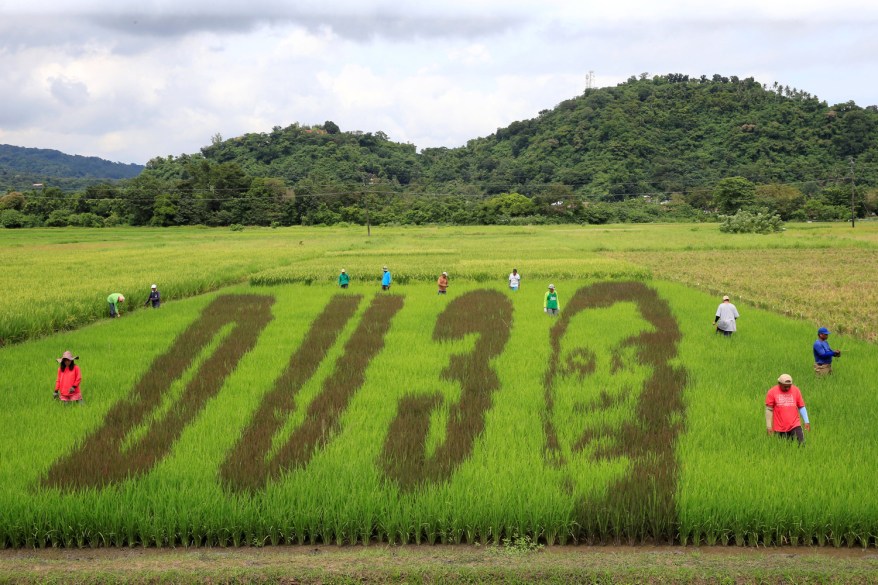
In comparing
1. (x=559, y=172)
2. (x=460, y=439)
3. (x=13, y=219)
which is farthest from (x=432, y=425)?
(x=559, y=172)

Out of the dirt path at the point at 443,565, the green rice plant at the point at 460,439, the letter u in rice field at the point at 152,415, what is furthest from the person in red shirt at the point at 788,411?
the letter u in rice field at the point at 152,415

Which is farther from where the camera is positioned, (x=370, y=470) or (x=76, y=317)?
(x=76, y=317)

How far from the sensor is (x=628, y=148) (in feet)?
343

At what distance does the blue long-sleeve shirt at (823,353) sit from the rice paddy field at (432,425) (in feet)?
1.49

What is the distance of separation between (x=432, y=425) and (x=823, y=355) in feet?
20.8

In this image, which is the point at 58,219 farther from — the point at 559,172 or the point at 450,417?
the point at 450,417

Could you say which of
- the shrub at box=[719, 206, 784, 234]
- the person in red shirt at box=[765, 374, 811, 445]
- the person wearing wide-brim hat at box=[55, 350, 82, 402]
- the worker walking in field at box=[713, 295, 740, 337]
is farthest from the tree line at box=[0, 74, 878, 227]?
the person in red shirt at box=[765, 374, 811, 445]

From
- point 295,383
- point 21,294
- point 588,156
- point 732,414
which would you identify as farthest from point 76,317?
point 588,156

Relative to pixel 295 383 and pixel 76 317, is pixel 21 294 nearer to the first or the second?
→ pixel 76 317

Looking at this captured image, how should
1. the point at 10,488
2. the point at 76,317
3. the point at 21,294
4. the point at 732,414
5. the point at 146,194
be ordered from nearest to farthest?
the point at 10,488 → the point at 732,414 → the point at 76,317 → the point at 21,294 → the point at 146,194

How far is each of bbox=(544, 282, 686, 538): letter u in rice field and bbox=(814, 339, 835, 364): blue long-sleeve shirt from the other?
2.04m

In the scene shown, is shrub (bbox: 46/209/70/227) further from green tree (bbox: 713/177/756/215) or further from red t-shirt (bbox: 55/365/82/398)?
green tree (bbox: 713/177/756/215)

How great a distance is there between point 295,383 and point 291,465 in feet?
11.5

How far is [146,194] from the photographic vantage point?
7438cm
